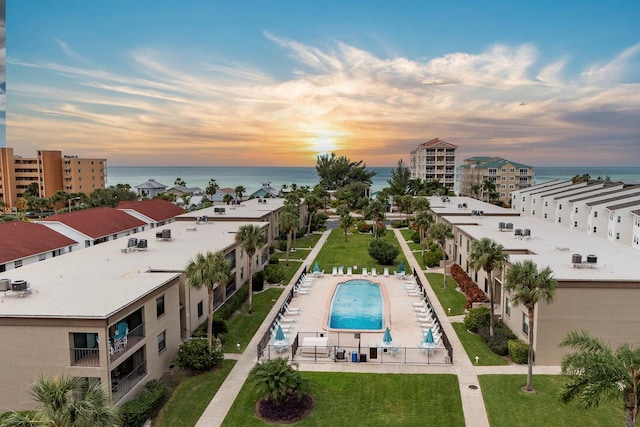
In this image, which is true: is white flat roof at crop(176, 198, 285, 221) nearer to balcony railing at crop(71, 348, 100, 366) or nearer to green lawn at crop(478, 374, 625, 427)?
balcony railing at crop(71, 348, 100, 366)

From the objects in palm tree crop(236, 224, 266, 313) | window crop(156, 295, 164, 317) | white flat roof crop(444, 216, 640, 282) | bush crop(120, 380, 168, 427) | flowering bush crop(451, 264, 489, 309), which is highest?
palm tree crop(236, 224, 266, 313)

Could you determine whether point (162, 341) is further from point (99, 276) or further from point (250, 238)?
point (250, 238)

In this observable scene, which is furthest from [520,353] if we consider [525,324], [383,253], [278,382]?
[383,253]

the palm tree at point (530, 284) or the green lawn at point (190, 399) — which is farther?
the palm tree at point (530, 284)

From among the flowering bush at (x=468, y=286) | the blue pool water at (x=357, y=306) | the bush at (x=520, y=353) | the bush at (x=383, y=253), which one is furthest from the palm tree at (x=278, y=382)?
the bush at (x=383, y=253)

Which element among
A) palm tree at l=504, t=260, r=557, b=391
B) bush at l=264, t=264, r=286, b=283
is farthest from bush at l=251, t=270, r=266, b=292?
palm tree at l=504, t=260, r=557, b=391

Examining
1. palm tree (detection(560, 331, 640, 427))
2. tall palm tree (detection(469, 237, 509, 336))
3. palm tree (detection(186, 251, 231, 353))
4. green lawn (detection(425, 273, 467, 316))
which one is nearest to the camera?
palm tree (detection(560, 331, 640, 427))

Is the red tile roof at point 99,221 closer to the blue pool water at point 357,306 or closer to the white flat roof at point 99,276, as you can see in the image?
the white flat roof at point 99,276
